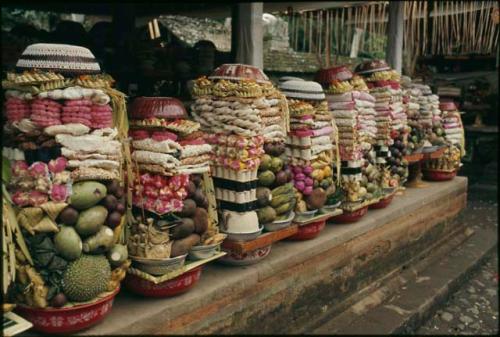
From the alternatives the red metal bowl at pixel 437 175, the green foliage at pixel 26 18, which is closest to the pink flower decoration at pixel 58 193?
the red metal bowl at pixel 437 175

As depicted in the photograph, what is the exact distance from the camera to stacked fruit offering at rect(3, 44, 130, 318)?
8.09ft

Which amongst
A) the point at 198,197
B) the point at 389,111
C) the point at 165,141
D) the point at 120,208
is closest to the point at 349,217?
the point at 389,111

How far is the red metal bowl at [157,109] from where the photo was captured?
116 inches

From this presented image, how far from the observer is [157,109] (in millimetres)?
2963

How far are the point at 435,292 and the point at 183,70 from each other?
3.77 metres

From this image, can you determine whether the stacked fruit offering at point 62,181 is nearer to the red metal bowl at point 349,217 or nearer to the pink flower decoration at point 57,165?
the pink flower decoration at point 57,165

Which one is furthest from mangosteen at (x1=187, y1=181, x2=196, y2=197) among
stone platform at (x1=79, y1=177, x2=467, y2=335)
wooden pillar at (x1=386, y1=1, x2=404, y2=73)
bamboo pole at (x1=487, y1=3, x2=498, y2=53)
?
bamboo pole at (x1=487, y1=3, x2=498, y2=53)

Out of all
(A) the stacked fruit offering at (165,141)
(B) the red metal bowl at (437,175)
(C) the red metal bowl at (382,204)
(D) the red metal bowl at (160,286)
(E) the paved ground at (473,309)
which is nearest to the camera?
(A) the stacked fruit offering at (165,141)

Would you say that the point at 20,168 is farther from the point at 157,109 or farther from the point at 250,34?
the point at 250,34

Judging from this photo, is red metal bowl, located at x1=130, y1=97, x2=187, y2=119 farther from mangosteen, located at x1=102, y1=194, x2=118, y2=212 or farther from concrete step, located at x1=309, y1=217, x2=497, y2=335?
concrete step, located at x1=309, y1=217, x2=497, y2=335

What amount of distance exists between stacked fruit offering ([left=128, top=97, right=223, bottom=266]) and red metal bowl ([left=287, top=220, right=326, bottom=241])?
1.32 m

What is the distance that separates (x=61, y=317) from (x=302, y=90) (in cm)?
251

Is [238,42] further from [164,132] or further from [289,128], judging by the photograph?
[164,132]

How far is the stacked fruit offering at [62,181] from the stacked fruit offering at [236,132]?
3.04ft
